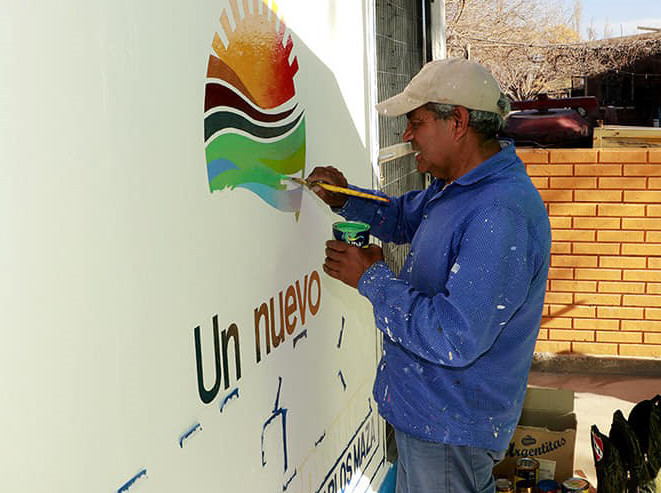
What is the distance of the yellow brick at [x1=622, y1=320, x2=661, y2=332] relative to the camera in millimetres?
5473

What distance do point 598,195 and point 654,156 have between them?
471 millimetres

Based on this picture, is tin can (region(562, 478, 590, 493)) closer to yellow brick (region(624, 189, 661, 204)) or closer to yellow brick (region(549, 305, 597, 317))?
yellow brick (region(549, 305, 597, 317))

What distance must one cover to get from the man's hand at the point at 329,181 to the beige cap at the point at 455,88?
37 centimetres

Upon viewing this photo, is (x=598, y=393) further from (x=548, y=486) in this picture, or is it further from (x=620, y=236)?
(x=548, y=486)

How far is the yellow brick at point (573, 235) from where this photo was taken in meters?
5.47

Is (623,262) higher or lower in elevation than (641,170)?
lower

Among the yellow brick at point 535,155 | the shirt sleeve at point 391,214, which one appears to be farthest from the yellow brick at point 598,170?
the shirt sleeve at point 391,214

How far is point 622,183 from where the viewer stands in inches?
212

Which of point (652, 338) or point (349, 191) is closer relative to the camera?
point (349, 191)

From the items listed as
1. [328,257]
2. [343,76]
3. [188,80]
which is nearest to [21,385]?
[188,80]

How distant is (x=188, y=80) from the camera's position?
1.68 m

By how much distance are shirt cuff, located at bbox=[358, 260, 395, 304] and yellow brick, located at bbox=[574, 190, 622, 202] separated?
382 cm

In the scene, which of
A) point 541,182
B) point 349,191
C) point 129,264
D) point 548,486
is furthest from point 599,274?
point 129,264

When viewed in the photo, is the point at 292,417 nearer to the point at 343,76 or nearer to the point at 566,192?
the point at 343,76
